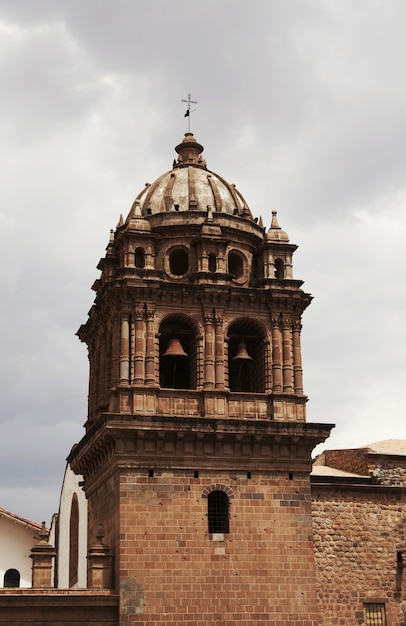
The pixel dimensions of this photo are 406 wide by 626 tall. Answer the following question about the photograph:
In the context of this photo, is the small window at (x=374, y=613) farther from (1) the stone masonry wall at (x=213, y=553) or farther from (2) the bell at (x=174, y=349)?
(2) the bell at (x=174, y=349)

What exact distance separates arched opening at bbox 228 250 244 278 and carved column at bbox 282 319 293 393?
2537 millimetres

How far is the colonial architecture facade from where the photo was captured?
30.5 metres

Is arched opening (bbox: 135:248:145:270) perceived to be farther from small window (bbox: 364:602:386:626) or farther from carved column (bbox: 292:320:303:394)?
small window (bbox: 364:602:386:626)

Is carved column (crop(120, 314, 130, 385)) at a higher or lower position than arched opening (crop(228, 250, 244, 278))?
lower

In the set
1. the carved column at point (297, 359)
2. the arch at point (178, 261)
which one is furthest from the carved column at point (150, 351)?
the carved column at point (297, 359)

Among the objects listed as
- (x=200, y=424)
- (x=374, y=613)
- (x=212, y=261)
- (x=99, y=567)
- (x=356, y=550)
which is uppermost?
(x=212, y=261)

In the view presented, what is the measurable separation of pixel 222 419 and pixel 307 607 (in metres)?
6.16

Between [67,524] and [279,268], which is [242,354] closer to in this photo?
[279,268]

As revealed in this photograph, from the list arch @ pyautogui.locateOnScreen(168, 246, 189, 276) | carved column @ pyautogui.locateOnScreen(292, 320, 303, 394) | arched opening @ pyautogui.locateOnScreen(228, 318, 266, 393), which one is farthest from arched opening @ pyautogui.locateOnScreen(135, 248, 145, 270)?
carved column @ pyautogui.locateOnScreen(292, 320, 303, 394)

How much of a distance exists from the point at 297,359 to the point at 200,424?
4.45m

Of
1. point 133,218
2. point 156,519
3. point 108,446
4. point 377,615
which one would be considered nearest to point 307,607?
point 377,615

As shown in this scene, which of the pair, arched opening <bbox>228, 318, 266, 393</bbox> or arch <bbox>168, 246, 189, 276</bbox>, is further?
arch <bbox>168, 246, 189, 276</bbox>

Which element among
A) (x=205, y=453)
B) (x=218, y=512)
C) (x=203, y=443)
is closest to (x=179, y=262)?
(x=203, y=443)

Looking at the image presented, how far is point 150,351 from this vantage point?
32.7 meters
